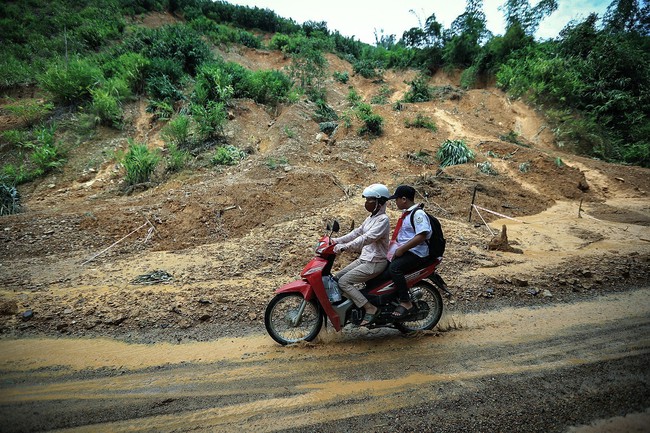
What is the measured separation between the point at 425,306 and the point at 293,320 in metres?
1.69

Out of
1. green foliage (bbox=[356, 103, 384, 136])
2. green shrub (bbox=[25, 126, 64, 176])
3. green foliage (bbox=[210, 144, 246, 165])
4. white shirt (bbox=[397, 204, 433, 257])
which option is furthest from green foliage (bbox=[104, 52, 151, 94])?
white shirt (bbox=[397, 204, 433, 257])

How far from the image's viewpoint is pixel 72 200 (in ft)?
28.8

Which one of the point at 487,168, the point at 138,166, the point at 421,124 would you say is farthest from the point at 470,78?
the point at 138,166

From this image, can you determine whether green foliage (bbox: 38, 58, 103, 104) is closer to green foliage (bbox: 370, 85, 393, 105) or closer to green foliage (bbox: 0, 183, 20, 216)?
green foliage (bbox: 0, 183, 20, 216)

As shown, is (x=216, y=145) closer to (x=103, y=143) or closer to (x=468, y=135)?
(x=103, y=143)

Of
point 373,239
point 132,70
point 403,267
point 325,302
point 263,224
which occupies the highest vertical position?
point 132,70

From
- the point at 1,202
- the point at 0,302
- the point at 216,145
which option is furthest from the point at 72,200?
the point at 0,302

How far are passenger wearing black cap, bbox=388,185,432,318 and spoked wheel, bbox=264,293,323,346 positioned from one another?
1.03 metres

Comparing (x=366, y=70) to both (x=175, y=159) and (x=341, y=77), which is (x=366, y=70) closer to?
(x=341, y=77)

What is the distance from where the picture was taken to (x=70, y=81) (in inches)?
475

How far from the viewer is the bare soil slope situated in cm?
439

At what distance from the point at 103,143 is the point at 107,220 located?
6.63 metres

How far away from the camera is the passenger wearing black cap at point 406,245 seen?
3.29m

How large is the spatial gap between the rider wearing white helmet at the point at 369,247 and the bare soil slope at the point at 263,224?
151 cm
